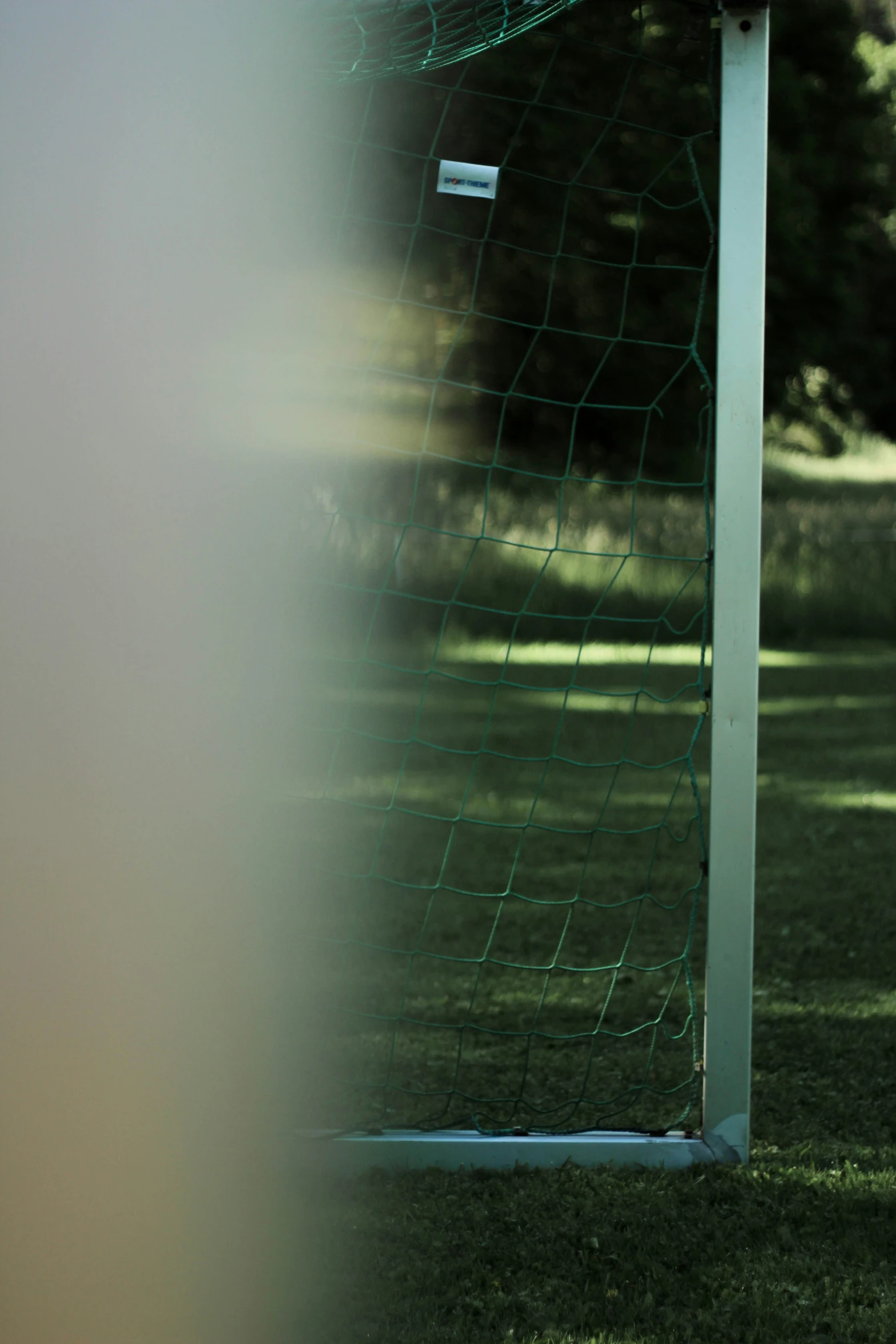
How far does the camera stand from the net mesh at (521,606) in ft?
9.50

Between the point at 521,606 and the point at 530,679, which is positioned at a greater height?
the point at 521,606

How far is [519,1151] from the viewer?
2428 millimetres

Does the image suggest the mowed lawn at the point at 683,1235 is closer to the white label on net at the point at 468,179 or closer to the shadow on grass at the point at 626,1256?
the shadow on grass at the point at 626,1256

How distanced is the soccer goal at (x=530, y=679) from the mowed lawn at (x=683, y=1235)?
12 cm

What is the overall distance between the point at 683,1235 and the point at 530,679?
680 centimetres

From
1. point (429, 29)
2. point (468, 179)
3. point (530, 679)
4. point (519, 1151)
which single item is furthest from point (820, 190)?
point (519, 1151)

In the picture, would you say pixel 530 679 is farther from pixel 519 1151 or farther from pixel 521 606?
pixel 519 1151

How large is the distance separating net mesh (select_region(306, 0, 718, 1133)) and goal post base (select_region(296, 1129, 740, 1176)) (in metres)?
0.15

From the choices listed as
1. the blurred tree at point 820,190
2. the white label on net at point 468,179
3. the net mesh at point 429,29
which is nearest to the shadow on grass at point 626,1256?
the white label on net at point 468,179

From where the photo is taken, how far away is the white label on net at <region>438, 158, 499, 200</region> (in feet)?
8.41

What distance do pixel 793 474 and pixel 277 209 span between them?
21975 mm

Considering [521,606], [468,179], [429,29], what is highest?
[429,29]

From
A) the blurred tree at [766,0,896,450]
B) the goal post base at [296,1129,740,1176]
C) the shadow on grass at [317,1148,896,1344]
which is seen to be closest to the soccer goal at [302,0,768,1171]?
the goal post base at [296,1129,740,1176]

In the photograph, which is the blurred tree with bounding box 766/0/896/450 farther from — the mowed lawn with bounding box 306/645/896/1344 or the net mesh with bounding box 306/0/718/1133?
the mowed lawn with bounding box 306/645/896/1344
